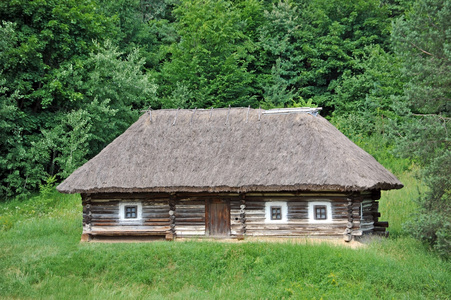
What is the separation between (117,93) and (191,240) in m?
13.1

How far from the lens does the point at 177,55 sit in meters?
34.5

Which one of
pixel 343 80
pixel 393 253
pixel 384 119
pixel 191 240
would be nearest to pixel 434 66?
pixel 393 253

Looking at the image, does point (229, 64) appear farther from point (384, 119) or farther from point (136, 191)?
point (136, 191)

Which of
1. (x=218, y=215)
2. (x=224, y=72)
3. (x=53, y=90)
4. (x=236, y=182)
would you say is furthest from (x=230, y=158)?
(x=224, y=72)

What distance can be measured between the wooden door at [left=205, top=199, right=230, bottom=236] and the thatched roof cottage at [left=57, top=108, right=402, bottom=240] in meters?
0.04

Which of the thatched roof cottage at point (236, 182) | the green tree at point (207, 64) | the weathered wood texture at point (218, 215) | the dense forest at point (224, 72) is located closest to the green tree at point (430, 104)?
the dense forest at point (224, 72)

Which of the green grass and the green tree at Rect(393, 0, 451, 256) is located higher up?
the green tree at Rect(393, 0, 451, 256)

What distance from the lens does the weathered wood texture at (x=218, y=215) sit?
60.7 ft

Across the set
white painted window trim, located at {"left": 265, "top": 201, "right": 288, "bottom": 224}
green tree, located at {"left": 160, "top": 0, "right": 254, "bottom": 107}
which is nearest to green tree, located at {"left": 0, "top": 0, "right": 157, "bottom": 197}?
green tree, located at {"left": 160, "top": 0, "right": 254, "bottom": 107}

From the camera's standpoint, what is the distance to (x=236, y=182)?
59.8ft

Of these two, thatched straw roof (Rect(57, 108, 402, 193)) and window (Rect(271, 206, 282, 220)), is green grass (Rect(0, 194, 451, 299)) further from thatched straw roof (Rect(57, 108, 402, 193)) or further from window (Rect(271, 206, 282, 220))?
thatched straw roof (Rect(57, 108, 402, 193))

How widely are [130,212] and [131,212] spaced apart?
0.13ft

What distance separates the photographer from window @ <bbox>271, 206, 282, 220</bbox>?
18891 mm

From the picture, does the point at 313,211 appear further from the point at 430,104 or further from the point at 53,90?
Result: the point at 53,90
